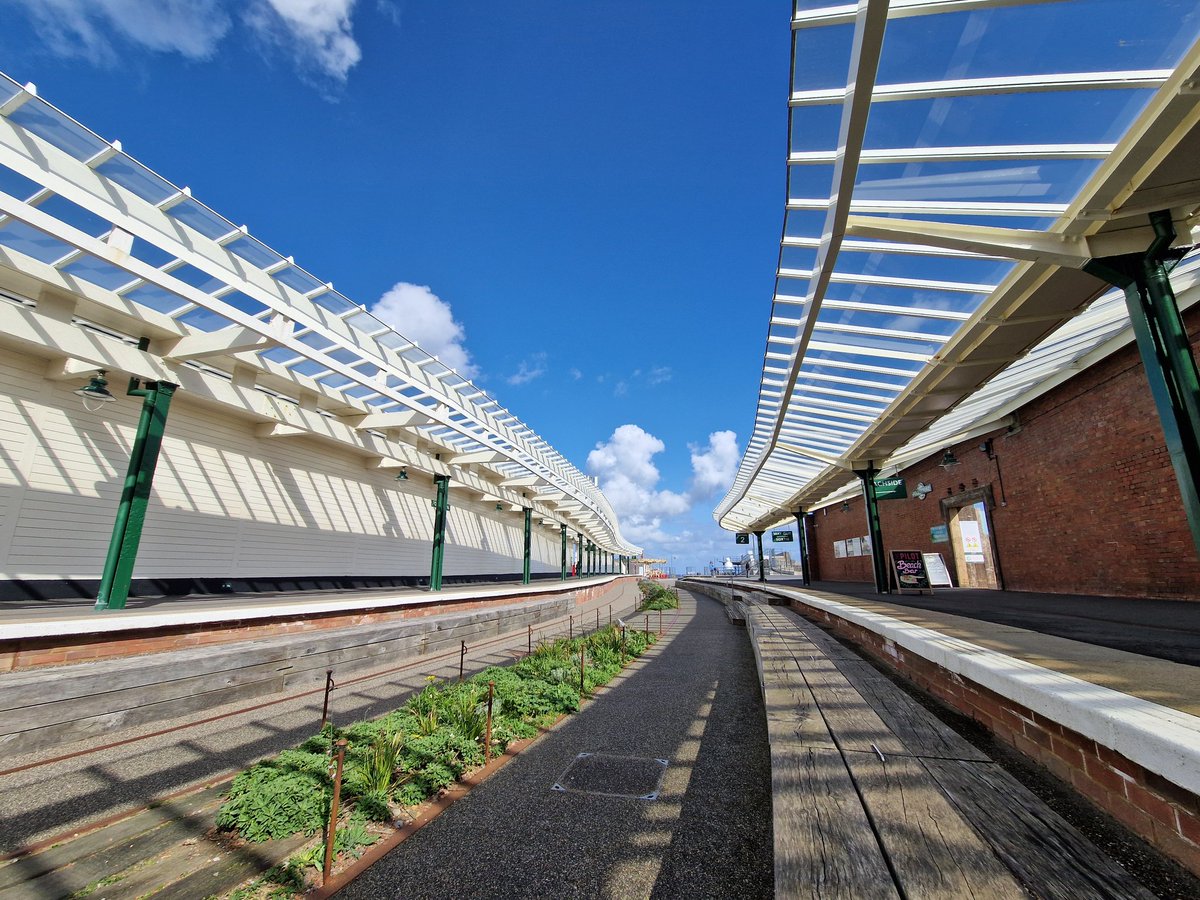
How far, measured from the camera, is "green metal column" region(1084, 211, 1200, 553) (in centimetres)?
438

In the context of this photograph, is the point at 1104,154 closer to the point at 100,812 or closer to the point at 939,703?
the point at 939,703

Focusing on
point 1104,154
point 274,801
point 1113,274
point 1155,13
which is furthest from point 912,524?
point 274,801

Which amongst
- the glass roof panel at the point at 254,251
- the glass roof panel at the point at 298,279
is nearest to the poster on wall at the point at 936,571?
the glass roof panel at the point at 298,279

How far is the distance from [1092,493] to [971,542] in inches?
282

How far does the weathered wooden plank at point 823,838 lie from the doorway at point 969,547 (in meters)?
15.0

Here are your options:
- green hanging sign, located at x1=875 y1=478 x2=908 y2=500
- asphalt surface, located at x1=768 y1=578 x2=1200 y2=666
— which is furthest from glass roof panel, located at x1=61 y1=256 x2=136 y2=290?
green hanging sign, located at x1=875 y1=478 x2=908 y2=500

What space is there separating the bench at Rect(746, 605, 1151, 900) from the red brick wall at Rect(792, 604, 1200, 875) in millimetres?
380

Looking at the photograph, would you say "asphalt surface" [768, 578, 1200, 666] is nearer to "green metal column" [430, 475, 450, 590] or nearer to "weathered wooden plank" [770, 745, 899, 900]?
"weathered wooden plank" [770, 745, 899, 900]

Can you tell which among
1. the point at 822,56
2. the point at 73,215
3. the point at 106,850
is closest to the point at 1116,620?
the point at 822,56

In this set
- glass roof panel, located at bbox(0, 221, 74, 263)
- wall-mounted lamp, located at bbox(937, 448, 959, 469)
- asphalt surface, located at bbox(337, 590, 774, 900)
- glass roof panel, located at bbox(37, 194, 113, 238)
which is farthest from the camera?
wall-mounted lamp, located at bbox(937, 448, 959, 469)

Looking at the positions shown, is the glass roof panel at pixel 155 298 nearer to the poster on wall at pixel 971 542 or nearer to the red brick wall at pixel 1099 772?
the red brick wall at pixel 1099 772

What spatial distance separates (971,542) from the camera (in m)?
15.7

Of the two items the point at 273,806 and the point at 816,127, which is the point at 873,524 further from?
the point at 273,806

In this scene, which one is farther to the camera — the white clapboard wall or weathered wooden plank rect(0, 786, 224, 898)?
the white clapboard wall
